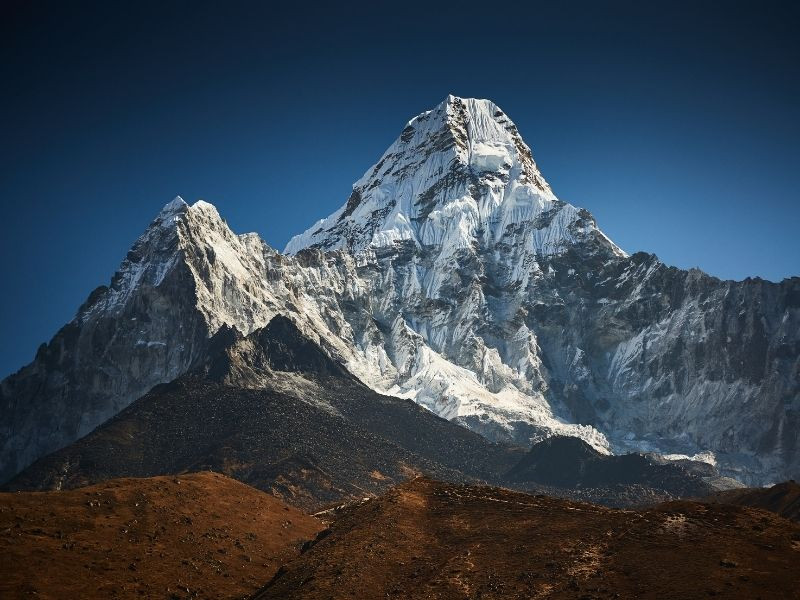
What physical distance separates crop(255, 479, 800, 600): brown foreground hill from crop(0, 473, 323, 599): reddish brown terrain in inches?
366

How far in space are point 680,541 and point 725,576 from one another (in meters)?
8.67

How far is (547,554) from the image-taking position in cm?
9919

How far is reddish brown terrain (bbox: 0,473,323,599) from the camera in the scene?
104688 mm

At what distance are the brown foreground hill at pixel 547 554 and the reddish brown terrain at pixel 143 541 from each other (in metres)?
9.29

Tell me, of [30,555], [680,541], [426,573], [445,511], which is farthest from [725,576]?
[30,555]

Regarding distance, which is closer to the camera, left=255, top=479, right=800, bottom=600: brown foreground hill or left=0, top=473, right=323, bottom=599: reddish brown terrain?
left=255, top=479, right=800, bottom=600: brown foreground hill

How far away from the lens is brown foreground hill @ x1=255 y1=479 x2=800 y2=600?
90500 millimetres

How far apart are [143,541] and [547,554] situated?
139 feet

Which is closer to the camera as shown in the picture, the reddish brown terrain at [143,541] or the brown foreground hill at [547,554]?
the brown foreground hill at [547,554]

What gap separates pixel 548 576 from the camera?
94.6m

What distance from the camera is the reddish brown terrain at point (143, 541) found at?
343 feet

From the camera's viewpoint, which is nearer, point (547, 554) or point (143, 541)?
point (547, 554)

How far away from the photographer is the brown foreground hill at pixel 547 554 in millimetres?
90500

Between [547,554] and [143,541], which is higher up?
[143,541]
